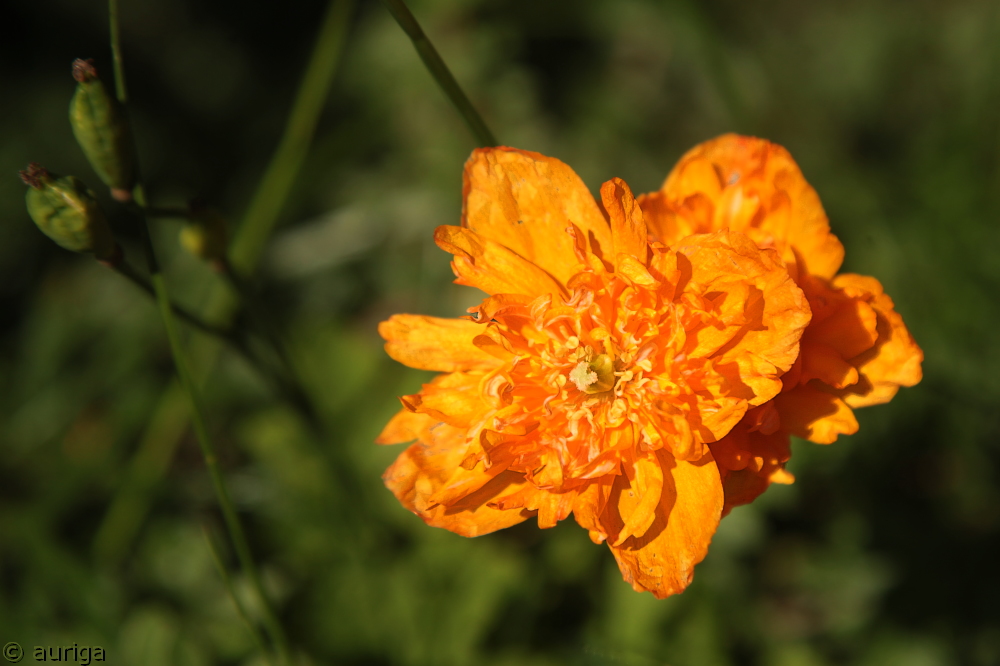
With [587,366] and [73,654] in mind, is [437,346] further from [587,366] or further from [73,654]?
[73,654]

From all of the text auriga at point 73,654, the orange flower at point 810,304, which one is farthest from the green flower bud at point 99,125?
the text auriga at point 73,654

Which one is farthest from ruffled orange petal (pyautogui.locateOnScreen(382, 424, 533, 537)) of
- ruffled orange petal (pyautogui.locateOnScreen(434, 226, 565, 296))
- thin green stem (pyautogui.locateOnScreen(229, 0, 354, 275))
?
thin green stem (pyautogui.locateOnScreen(229, 0, 354, 275))

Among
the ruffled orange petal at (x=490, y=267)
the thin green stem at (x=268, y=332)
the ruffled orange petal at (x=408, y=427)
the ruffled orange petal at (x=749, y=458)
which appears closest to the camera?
the ruffled orange petal at (x=749, y=458)

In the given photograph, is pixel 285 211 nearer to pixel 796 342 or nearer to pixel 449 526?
pixel 449 526

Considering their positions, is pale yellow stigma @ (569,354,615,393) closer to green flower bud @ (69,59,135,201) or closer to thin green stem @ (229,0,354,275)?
green flower bud @ (69,59,135,201)

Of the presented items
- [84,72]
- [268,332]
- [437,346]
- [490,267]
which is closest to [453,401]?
[437,346]

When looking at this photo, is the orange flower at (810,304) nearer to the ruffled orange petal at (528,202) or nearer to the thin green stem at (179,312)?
the ruffled orange petal at (528,202)
